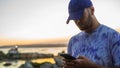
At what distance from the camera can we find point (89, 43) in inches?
62.6

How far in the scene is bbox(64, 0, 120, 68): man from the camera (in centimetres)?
145

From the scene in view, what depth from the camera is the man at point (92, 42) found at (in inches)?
57.2

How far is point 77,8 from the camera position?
5.14ft

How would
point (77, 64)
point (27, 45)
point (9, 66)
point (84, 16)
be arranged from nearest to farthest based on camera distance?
1. point (77, 64)
2. point (84, 16)
3. point (27, 45)
4. point (9, 66)

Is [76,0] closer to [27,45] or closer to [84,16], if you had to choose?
[84,16]

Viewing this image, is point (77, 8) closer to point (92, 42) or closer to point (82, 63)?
point (92, 42)

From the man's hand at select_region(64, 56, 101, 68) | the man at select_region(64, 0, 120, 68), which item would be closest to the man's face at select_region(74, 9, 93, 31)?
the man at select_region(64, 0, 120, 68)

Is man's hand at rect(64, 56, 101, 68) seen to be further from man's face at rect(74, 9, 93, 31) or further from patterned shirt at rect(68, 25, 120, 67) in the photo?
man's face at rect(74, 9, 93, 31)

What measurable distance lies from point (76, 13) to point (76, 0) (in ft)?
0.33

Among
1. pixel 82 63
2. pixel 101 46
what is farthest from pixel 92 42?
pixel 82 63

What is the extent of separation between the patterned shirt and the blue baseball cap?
0.47ft

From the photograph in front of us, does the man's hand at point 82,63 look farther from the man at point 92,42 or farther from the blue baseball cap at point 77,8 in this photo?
the blue baseball cap at point 77,8

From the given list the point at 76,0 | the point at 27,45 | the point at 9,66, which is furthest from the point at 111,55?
the point at 9,66

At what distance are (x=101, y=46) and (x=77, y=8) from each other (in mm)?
267
